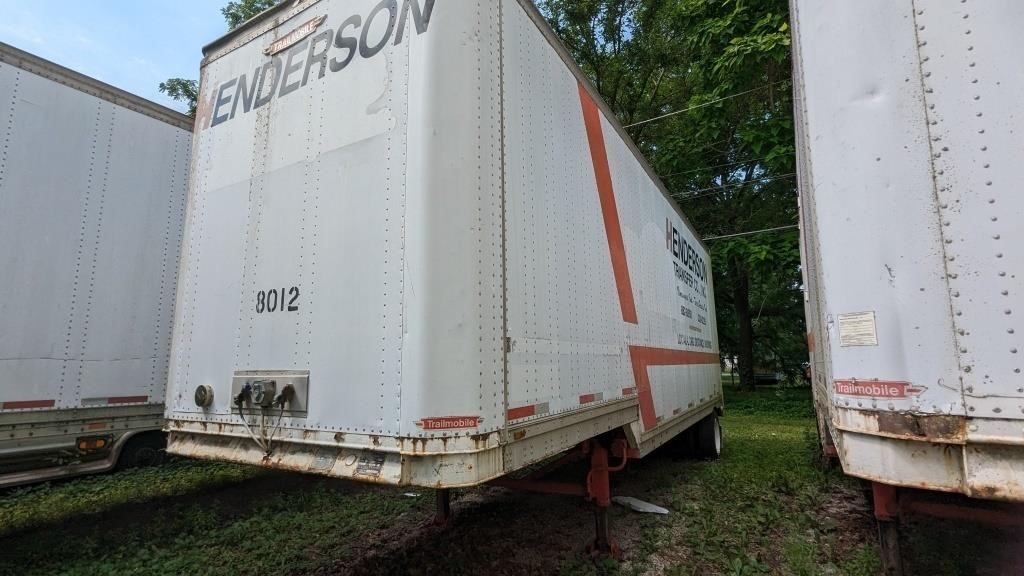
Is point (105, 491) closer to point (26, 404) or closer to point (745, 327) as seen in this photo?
point (26, 404)

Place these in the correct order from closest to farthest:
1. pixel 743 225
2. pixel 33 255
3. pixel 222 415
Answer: pixel 222 415, pixel 33 255, pixel 743 225

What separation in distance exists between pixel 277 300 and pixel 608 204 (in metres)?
2.93

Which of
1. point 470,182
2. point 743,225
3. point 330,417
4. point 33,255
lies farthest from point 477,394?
point 743,225

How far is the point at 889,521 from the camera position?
2.86 m

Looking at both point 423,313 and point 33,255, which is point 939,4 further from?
point 33,255

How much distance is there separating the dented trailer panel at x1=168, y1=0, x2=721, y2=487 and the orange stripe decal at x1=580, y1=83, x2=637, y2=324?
0.21 metres

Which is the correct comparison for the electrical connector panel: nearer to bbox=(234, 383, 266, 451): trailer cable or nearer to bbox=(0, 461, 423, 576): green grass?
bbox=(234, 383, 266, 451): trailer cable

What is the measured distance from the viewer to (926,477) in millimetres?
2402

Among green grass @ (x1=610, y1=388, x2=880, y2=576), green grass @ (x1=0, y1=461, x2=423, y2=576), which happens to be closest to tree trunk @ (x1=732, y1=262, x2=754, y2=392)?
green grass @ (x1=610, y1=388, x2=880, y2=576)

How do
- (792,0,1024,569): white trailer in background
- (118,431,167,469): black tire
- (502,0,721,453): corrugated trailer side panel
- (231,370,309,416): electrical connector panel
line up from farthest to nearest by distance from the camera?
(118,431,167,469): black tire → (502,0,721,453): corrugated trailer side panel → (231,370,309,416): electrical connector panel → (792,0,1024,569): white trailer in background

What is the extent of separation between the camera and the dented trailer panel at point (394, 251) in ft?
8.98

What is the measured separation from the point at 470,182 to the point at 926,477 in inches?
103

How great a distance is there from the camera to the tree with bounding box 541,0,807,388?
10.2 metres

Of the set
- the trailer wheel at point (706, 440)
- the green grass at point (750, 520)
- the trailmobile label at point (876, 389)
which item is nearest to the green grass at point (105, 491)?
the green grass at point (750, 520)
